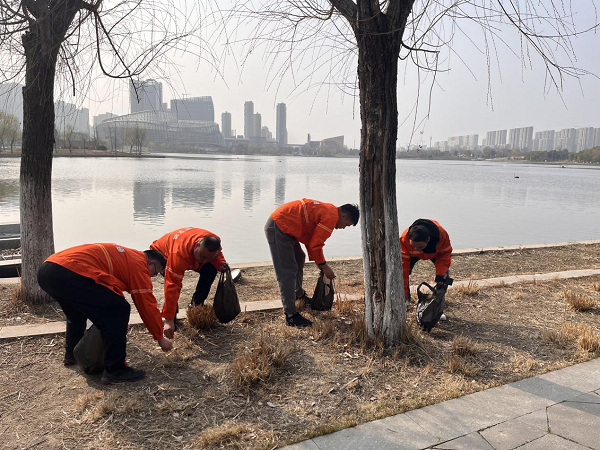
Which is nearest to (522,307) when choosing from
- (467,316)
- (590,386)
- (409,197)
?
(467,316)

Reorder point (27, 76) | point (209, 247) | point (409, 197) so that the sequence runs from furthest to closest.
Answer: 1. point (409, 197)
2. point (27, 76)
3. point (209, 247)

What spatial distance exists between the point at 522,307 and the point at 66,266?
485 centimetres

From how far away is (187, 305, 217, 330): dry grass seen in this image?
176 inches

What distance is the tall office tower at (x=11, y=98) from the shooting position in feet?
15.9

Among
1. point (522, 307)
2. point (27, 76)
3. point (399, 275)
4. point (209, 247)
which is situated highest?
point (27, 76)

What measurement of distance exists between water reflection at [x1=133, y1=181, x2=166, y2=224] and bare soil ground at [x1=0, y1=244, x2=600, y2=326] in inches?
276

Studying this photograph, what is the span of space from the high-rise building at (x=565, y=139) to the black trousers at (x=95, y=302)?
133346 mm

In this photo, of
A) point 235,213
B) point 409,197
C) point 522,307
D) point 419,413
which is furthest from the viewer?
point 409,197

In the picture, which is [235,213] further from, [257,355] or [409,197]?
[257,355]

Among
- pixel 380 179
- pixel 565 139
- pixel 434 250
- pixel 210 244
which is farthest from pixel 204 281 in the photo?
pixel 565 139

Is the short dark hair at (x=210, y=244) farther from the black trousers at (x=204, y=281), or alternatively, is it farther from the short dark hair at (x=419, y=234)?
the short dark hair at (x=419, y=234)

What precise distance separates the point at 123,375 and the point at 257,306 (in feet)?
6.17

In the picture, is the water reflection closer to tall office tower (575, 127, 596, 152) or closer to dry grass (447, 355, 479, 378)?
dry grass (447, 355, 479, 378)

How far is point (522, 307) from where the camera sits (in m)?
5.51
